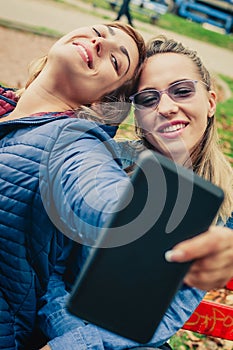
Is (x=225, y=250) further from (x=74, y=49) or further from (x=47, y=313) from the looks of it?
(x=74, y=49)

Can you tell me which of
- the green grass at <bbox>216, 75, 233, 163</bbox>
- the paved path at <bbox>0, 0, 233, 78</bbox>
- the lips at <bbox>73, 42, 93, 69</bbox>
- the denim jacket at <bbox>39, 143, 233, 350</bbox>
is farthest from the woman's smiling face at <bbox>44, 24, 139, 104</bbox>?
the paved path at <bbox>0, 0, 233, 78</bbox>

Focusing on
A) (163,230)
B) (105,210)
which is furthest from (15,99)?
(163,230)

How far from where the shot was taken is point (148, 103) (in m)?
2.16

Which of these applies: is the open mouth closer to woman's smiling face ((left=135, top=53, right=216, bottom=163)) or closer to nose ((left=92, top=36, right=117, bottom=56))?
woman's smiling face ((left=135, top=53, right=216, bottom=163))

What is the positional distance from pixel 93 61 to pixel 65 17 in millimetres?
11903

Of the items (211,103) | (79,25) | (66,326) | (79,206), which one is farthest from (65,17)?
(79,206)

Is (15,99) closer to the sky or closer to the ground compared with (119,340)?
closer to the sky

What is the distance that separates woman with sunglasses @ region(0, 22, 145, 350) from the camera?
1272 mm

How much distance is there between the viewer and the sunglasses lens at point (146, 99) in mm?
2137

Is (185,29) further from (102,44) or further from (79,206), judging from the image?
(79,206)

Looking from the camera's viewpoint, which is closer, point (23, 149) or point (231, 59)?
point (23, 149)

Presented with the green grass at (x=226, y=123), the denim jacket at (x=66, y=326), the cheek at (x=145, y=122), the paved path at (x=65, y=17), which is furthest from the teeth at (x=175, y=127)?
the paved path at (x=65, y=17)

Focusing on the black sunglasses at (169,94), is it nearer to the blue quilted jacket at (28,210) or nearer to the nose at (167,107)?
the nose at (167,107)

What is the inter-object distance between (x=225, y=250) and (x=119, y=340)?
2.87 ft
